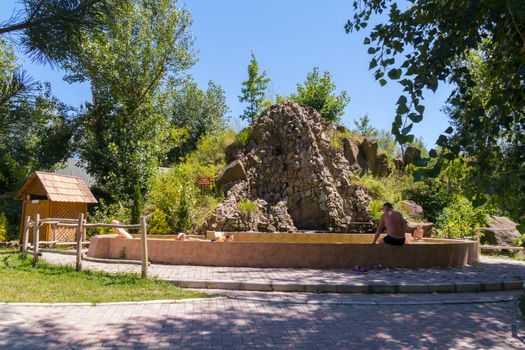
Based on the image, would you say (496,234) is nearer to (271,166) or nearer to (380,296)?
(271,166)

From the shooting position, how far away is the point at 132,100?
26219 millimetres

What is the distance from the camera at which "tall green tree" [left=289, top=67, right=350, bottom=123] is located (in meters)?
37.4

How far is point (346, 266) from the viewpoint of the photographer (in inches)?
471

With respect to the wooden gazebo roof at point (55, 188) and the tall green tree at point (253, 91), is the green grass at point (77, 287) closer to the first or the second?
the wooden gazebo roof at point (55, 188)

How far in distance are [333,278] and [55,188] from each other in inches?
465

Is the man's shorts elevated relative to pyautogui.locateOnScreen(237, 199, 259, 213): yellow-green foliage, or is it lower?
lower

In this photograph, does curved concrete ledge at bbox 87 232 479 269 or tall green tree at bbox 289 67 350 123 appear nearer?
curved concrete ledge at bbox 87 232 479 269

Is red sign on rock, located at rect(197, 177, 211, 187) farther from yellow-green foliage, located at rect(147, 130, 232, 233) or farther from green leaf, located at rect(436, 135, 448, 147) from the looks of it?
green leaf, located at rect(436, 135, 448, 147)

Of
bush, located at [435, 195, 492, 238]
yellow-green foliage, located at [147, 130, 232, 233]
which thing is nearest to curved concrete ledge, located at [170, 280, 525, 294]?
yellow-green foliage, located at [147, 130, 232, 233]

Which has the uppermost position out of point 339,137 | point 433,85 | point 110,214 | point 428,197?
point 339,137

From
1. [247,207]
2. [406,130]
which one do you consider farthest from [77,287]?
[247,207]

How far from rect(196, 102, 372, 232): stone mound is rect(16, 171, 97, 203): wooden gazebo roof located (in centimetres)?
543

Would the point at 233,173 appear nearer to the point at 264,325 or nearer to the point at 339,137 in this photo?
the point at 339,137

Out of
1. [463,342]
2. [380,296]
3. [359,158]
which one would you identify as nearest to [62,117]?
[359,158]
